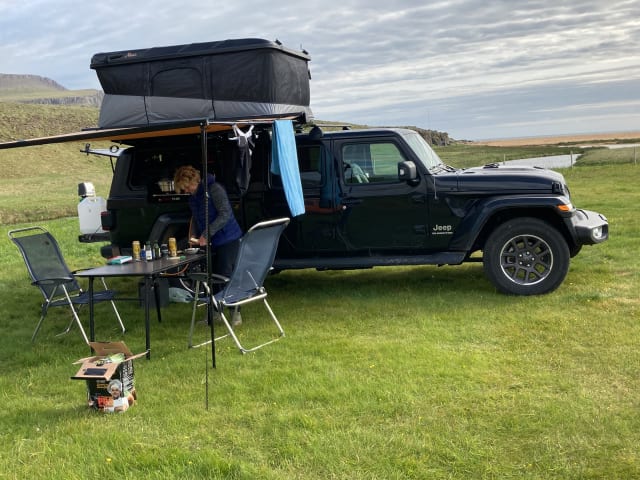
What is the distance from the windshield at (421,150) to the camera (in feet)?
25.2

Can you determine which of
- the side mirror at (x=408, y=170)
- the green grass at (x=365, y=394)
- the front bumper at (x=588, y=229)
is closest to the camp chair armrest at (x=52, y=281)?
the green grass at (x=365, y=394)

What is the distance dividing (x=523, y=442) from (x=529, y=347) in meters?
1.77

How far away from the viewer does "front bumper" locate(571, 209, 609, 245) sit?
7160 millimetres

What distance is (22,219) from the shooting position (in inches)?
758

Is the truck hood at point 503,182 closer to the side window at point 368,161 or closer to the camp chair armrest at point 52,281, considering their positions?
the side window at point 368,161

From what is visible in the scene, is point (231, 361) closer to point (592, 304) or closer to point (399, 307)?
point (399, 307)

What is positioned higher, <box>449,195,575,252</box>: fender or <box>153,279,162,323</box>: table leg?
<box>449,195,575,252</box>: fender

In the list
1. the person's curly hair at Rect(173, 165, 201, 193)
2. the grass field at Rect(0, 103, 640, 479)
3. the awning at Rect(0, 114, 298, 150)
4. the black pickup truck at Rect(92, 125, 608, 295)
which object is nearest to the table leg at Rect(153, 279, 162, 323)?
the grass field at Rect(0, 103, 640, 479)

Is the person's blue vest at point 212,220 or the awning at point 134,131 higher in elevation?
the awning at point 134,131

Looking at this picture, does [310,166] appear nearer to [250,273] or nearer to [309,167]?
[309,167]

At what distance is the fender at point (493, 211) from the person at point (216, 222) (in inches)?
95.5

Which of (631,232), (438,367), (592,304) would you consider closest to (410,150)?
(592,304)

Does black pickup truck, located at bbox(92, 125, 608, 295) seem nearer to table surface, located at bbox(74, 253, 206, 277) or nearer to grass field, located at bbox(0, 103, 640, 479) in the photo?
grass field, located at bbox(0, 103, 640, 479)

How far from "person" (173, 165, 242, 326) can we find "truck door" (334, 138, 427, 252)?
131 centimetres
